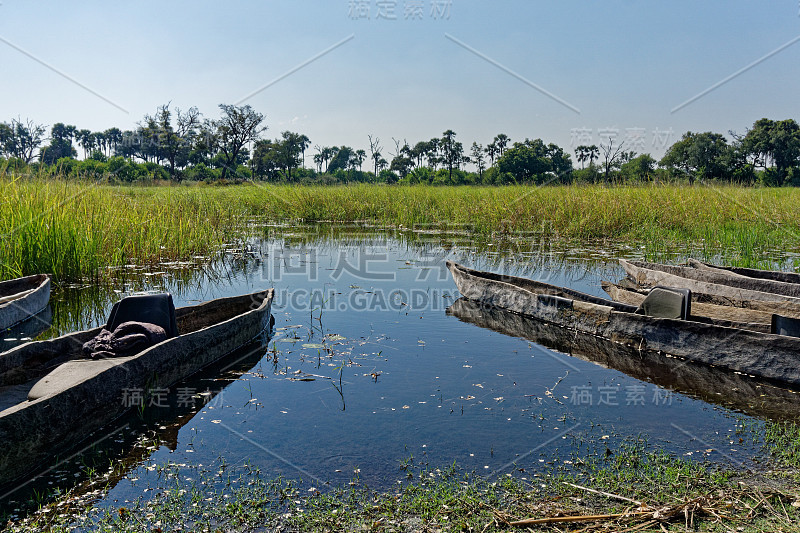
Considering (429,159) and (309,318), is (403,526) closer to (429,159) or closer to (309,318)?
(309,318)

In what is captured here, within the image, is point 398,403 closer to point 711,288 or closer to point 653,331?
point 653,331

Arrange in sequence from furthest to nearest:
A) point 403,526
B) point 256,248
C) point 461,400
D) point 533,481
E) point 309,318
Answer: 1. point 256,248
2. point 309,318
3. point 461,400
4. point 533,481
5. point 403,526

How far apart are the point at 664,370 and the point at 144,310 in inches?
192

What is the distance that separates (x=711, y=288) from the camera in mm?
7129

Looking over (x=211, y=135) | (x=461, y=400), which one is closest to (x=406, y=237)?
(x=461, y=400)

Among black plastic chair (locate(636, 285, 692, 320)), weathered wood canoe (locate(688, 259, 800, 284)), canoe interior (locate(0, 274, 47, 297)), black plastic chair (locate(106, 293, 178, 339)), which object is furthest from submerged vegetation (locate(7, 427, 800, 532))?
weathered wood canoe (locate(688, 259, 800, 284))

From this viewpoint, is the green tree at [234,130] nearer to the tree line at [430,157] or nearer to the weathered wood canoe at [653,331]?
the tree line at [430,157]

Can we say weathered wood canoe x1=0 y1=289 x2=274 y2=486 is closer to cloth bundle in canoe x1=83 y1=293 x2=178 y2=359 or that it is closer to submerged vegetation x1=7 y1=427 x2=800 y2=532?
cloth bundle in canoe x1=83 y1=293 x2=178 y2=359

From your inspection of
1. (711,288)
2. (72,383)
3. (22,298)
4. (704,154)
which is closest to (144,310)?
(72,383)

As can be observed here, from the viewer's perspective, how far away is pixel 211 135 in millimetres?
59000

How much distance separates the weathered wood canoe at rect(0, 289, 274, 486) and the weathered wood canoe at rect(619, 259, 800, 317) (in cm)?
556

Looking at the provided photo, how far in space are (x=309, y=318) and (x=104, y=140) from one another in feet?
351

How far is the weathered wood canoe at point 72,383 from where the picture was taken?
3300 mm

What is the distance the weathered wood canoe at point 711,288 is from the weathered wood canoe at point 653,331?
1.22 metres
